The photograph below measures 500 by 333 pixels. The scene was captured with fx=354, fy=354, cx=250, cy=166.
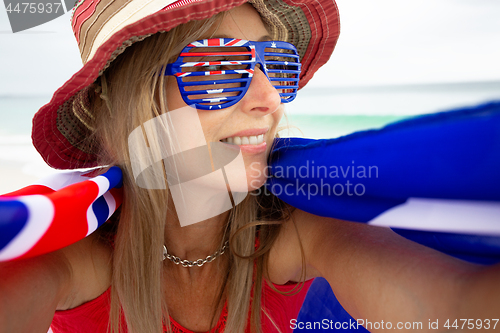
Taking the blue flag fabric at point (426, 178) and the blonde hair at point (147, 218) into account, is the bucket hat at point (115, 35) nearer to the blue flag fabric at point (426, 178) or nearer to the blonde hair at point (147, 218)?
the blonde hair at point (147, 218)

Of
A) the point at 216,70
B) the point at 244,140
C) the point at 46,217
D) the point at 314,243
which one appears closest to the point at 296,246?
the point at 314,243

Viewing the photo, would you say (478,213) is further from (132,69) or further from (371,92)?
(371,92)

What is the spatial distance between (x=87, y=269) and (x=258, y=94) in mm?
739

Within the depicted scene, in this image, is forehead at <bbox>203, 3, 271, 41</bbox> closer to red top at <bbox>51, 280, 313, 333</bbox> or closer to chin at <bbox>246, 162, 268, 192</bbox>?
chin at <bbox>246, 162, 268, 192</bbox>

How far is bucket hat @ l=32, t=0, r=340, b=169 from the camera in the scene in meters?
0.85

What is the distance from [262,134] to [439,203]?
23.7 inches

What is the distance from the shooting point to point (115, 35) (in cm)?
86

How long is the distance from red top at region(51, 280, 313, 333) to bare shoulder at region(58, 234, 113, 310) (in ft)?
0.14

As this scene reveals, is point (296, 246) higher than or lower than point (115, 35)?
lower

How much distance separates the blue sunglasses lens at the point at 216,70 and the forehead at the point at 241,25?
0.13 feet

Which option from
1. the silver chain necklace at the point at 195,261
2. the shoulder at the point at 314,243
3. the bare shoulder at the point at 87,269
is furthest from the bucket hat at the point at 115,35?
the shoulder at the point at 314,243

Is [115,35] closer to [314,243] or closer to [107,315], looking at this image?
[314,243]

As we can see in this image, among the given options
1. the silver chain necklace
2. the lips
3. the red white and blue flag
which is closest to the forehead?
the lips

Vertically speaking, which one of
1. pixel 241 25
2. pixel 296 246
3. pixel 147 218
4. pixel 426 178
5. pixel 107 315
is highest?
pixel 241 25
